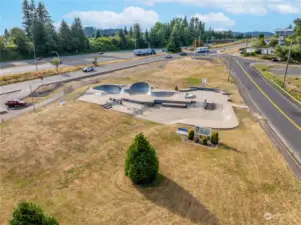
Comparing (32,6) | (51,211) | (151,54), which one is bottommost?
(51,211)

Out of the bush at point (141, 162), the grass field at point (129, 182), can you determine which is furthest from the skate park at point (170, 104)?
the bush at point (141, 162)

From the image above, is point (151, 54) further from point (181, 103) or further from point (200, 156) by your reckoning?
point (200, 156)

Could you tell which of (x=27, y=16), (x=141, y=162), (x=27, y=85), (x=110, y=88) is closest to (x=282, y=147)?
(x=141, y=162)

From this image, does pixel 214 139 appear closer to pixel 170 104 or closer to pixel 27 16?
pixel 170 104

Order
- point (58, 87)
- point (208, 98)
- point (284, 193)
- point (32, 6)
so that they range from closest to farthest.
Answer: point (284, 193)
point (208, 98)
point (58, 87)
point (32, 6)

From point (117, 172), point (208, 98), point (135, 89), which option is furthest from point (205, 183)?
point (135, 89)

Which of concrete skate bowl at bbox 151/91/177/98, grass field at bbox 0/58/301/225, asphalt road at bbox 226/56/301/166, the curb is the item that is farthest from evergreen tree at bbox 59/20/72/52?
the curb

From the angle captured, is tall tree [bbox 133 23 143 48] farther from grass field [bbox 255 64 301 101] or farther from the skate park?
the skate park
